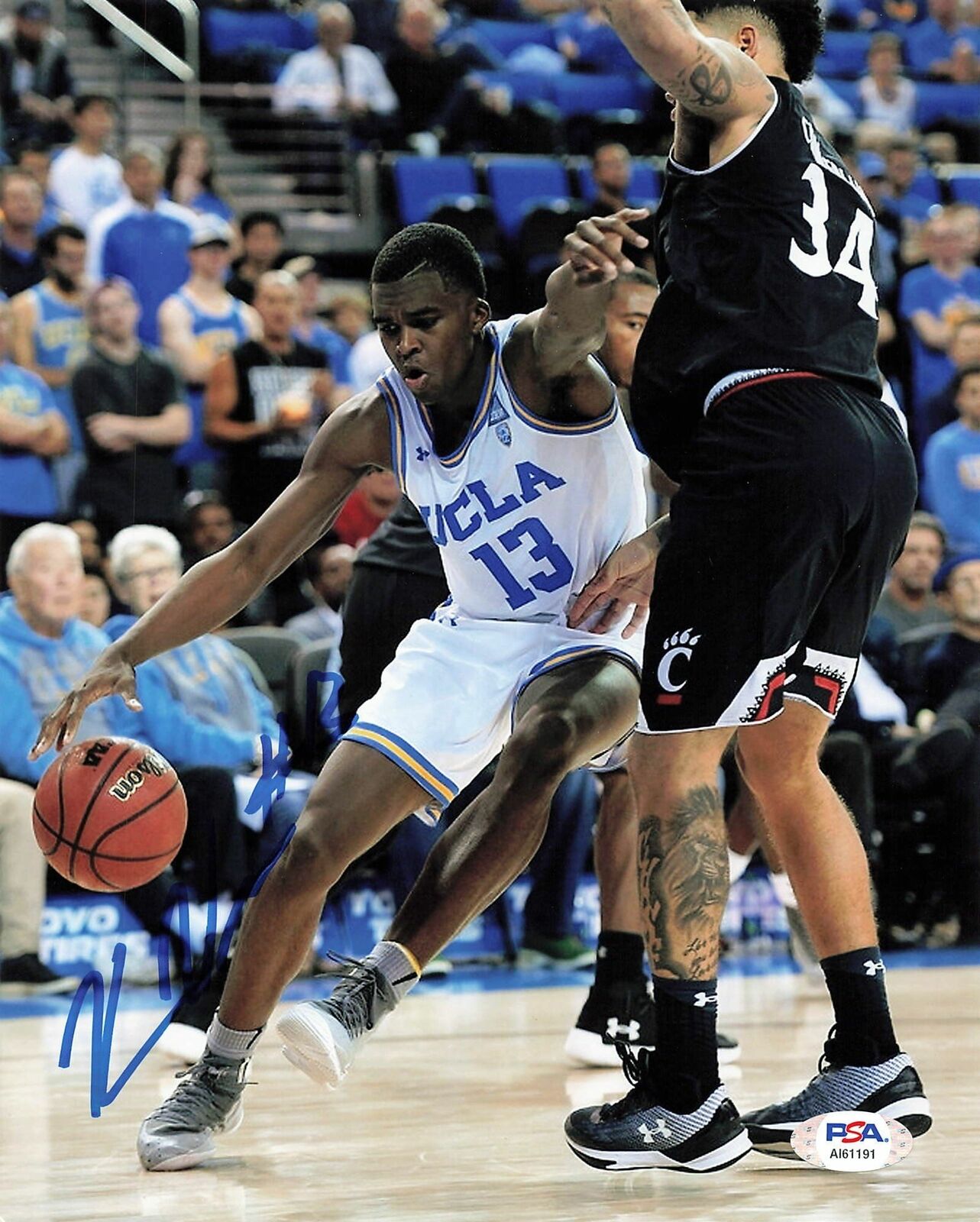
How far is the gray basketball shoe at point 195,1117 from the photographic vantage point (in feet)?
12.8

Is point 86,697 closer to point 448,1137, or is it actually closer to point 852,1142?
point 448,1137

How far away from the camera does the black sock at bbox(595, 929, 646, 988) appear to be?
534 centimetres

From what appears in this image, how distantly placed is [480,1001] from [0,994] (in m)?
1.77

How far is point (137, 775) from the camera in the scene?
4.16 meters

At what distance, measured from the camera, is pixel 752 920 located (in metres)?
8.32

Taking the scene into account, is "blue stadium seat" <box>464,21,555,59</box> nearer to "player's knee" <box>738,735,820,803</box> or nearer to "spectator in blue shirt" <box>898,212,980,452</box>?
"spectator in blue shirt" <box>898,212,980,452</box>

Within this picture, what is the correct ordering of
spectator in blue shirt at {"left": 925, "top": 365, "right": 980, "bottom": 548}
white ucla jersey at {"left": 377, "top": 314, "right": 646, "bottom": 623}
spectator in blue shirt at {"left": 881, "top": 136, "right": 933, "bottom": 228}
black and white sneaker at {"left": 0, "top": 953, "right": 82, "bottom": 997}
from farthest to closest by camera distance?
spectator in blue shirt at {"left": 881, "top": 136, "right": 933, "bottom": 228}, spectator in blue shirt at {"left": 925, "top": 365, "right": 980, "bottom": 548}, black and white sneaker at {"left": 0, "top": 953, "right": 82, "bottom": 997}, white ucla jersey at {"left": 377, "top": 314, "right": 646, "bottom": 623}

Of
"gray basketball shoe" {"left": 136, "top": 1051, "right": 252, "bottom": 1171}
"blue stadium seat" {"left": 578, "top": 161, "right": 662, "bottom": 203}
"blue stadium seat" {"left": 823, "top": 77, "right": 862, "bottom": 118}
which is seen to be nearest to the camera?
"gray basketball shoe" {"left": 136, "top": 1051, "right": 252, "bottom": 1171}

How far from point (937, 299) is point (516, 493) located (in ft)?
26.7

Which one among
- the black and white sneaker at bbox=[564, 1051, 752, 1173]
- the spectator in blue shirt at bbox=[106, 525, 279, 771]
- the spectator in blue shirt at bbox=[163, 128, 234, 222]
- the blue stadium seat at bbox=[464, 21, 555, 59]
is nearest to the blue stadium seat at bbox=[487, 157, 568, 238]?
the spectator in blue shirt at bbox=[163, 128, 234, 222]

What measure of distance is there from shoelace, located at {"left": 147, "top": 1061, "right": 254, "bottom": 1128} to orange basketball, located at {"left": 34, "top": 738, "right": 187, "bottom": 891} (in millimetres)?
466

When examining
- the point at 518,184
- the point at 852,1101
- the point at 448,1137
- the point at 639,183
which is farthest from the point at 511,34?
the point at 852,1101

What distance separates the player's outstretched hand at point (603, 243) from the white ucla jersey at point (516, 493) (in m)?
0.63

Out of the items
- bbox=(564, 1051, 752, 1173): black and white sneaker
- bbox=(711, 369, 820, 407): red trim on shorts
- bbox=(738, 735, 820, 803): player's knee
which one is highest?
bbox=(711, 369, 820, 407): red trim on shorts
